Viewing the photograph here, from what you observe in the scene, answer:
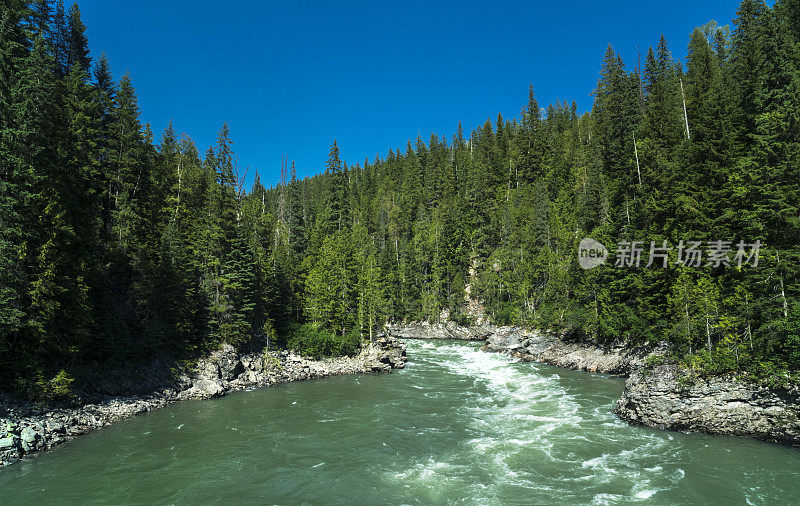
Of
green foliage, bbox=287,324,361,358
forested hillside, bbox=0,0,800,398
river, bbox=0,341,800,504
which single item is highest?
forested hillside, bbox=0,0,800,398

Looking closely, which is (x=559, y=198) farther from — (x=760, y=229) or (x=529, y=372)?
(x=760, y=229)

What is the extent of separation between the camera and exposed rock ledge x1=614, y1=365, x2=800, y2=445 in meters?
15.6

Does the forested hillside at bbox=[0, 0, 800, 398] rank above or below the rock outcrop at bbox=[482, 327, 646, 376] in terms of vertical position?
above

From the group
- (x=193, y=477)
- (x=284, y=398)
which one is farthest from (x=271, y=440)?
(x=284, y=398)

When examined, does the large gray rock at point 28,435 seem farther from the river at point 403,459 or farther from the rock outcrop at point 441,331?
the rock outcrop at point 441,331

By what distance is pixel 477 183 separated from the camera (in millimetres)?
68250

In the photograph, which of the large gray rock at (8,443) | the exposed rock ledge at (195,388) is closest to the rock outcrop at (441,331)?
the exposed rock ledge at (195,388)

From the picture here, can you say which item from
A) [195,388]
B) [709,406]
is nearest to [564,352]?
[709,406]

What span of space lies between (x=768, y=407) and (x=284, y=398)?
2668 centimetres

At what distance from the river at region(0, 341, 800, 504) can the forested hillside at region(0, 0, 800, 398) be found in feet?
17.1

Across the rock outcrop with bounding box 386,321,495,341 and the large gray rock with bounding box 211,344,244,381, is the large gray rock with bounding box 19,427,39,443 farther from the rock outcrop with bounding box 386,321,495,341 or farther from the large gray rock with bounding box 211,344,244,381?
the rock outcrop with bounding box 386,321,495,341

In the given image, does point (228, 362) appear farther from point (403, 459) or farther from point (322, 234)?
point (322, 234)

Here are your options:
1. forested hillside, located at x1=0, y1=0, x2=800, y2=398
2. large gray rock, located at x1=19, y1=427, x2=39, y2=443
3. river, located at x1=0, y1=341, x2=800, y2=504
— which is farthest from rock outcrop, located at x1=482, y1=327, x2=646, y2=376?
large gray rock, located at x1=19, y1=427, x2=39, y2=443

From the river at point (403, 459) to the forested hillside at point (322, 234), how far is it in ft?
17.1
